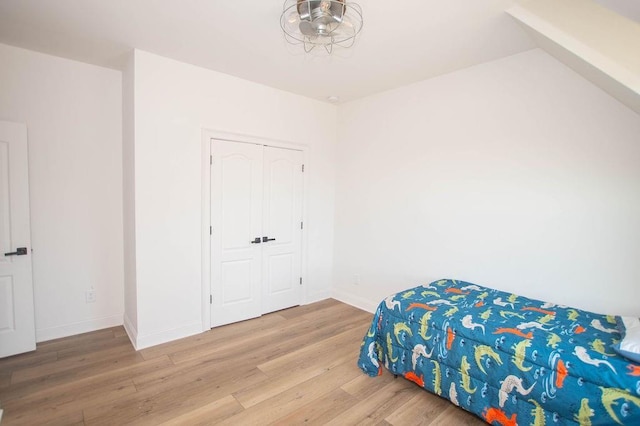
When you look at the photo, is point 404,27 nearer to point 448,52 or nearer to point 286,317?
point 448,52

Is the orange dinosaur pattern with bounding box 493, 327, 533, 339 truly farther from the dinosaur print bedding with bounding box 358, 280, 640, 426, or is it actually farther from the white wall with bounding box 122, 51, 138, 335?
the white wall with bounding box 122, 51, 138, 335

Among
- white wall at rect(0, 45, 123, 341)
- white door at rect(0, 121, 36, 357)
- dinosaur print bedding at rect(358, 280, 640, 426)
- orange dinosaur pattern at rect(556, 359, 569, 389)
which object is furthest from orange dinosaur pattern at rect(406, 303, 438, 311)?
white door at rect(0, 121, 36, 357)

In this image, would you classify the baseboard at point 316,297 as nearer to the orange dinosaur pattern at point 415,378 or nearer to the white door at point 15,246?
the orange dinosaur pattern at point 415,378

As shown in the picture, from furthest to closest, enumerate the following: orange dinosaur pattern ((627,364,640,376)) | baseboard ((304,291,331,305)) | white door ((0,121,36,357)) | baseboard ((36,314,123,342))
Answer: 1. baseboard ((304,291,331,305))
2. baseboard ((36,314,123,342))
3. white door ((0,121,36,357))
4. orange dinosaur pattern ((627,364,640,376))

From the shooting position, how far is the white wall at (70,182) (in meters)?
2.95

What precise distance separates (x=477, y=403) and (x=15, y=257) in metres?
3.90

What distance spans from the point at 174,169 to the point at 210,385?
198 cm

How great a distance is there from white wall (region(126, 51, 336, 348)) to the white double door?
207 millimetres

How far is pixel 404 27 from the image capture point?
2369 millimetres

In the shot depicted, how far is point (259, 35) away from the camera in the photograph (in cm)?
255

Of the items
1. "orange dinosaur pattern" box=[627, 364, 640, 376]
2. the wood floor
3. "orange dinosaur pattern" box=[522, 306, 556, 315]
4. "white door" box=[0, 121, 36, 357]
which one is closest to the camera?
"orange dinosaur pattern" box=[627, 364, 640, 376]

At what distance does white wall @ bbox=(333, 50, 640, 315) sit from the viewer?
235 centimetres

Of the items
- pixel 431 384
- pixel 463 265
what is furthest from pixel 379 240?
pixel 431 384

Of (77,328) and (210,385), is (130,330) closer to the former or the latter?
(77,328)
